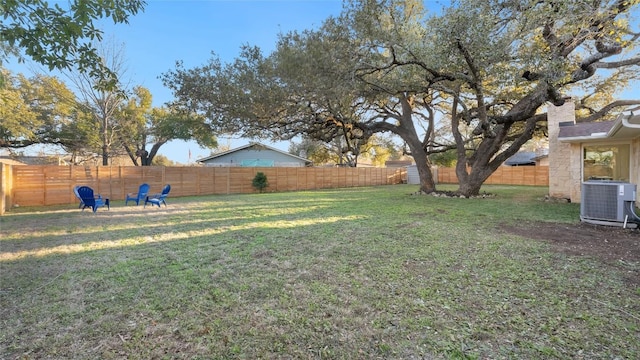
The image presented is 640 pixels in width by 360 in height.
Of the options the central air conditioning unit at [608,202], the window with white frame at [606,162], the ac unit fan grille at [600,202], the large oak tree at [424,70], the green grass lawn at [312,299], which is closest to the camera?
the green grass lawn at [312,299]

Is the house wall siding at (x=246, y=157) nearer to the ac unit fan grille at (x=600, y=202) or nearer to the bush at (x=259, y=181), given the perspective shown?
the bush at (x=259, y=181)

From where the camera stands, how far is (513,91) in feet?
35.8

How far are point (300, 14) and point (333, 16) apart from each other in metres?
1.30

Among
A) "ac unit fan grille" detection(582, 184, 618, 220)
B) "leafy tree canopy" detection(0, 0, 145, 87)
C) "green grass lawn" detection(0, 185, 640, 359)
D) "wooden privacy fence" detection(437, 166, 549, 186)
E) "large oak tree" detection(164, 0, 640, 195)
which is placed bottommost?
"green grass lawn" detection(0, 185, 640, 359)

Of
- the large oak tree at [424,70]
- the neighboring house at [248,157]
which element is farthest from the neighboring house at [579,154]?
the neighboring house at [248,157]

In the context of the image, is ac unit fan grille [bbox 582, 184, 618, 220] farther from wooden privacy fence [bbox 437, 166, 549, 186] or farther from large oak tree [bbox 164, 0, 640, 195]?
wooden privacy fence [bbox 437, 166, 549, 186]

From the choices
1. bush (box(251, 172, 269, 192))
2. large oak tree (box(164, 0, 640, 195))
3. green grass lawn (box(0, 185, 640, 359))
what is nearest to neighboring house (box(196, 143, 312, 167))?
bush (box(251, 172, 269, 192))

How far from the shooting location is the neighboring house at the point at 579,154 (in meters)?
9.48

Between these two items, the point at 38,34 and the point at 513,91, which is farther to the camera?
the point at 513,91

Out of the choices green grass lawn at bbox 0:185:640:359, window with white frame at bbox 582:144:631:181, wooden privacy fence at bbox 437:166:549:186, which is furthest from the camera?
wooden privacy fence at bbox 437:166:549:186

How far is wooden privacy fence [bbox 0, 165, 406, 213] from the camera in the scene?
10.6 metres

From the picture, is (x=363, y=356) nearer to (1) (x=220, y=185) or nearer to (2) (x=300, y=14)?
(2) (x=300, y=14)

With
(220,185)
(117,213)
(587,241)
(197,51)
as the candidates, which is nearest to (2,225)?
(117,213)

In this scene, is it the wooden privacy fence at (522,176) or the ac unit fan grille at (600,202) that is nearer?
the ac unit fan grille at (600,202)
